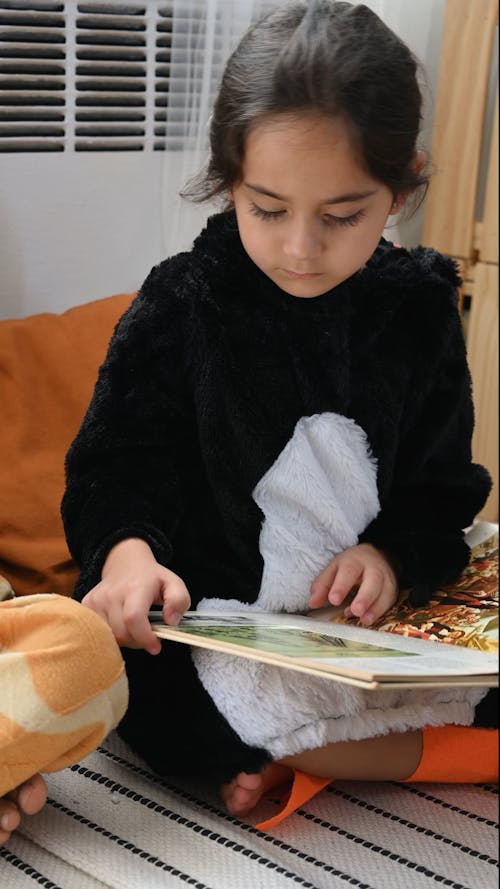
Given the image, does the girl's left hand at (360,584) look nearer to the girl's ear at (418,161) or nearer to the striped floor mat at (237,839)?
the striped floor mat at (237,839)

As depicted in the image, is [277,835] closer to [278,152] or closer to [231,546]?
[231,546]

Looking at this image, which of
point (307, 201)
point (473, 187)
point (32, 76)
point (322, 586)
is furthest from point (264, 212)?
point (473, 187)

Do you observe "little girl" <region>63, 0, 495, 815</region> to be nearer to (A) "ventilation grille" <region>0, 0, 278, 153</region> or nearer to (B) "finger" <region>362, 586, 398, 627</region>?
(B) "finger" <region>362, 586, 398, 627</region>

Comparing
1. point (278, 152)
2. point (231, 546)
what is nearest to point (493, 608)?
point (231, 546)

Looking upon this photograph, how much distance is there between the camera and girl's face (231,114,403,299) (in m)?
0.77

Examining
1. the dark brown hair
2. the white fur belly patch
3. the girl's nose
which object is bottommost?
the white fur belly patch

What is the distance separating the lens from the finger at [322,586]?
89 centimetres

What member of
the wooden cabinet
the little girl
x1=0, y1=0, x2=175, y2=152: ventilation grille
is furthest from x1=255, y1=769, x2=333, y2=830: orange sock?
x1=0, y1=0, x2=175, y2=152: ventilation grille

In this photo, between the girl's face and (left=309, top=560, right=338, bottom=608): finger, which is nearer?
the girl's face

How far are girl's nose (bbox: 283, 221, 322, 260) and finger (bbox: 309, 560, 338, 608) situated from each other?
25cm

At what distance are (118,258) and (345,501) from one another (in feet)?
1.72

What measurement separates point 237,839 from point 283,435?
300 millimetres

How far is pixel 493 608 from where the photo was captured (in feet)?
2.85

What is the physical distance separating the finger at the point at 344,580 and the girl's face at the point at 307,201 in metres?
0.22
